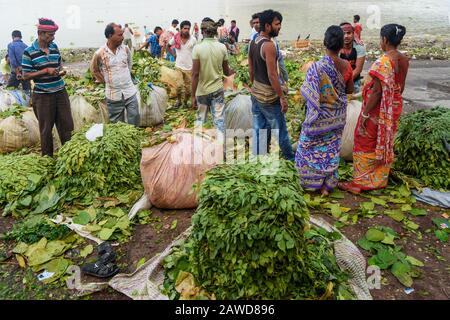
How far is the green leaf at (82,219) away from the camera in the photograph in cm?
392

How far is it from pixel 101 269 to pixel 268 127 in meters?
2.44

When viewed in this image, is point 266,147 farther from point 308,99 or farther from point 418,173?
point 418,173

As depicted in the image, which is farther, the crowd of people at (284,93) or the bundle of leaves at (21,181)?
the bundle of leaves at (21,181)

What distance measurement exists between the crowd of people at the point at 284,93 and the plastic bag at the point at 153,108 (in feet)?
3.21

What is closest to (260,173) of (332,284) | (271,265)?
(271,265)

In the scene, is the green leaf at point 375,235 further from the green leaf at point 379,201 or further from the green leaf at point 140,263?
the green leaf at point 140,263

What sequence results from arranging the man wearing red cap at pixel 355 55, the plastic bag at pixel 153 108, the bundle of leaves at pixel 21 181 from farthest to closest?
the plastic bag at pixel 153 108
the man wearing red cap at pixel 355 55
the bundle of leaves at pixel 21 181

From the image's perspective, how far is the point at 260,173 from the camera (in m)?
2.75

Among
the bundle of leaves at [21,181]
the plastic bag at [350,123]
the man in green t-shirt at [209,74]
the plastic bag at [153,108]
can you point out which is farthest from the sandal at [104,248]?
the plastic bag at [153,108]

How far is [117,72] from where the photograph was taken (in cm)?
517

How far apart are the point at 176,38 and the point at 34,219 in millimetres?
4818

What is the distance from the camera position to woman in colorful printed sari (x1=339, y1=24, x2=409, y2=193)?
3.86 meters

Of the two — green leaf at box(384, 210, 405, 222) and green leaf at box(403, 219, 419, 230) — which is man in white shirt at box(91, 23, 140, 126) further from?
green leaf at box(403, 219, 419, 230)
